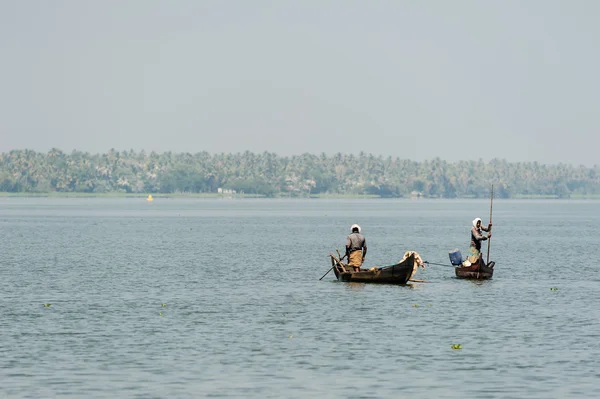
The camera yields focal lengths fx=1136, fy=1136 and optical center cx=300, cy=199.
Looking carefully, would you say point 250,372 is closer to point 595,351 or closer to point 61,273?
point 595,351

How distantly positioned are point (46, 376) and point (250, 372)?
17.1 ft

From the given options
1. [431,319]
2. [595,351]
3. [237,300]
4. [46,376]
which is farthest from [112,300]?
[595,351]

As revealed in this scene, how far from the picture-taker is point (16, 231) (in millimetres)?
132875

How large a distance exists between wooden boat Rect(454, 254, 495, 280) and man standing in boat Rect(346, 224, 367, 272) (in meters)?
6.31

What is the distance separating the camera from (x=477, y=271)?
58.1 m

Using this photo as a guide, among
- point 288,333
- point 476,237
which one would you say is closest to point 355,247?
point 476,237

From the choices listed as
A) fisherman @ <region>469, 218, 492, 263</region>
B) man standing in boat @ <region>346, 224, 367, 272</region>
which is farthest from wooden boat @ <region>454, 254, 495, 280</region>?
man standing in boat @ <region>346, 224, 367, 272</region>

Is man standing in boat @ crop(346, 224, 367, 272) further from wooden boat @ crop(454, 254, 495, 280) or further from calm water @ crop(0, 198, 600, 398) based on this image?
wooden boat @ crop(454, 254, 495, 280)

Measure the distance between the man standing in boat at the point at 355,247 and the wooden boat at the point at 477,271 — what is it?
6.31 meters

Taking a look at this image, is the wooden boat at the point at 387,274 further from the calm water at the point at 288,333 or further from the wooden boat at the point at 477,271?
the wooden boat at the point at 477,271

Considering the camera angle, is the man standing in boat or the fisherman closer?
the man standing in boat

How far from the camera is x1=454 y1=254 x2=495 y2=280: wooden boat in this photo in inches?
2279

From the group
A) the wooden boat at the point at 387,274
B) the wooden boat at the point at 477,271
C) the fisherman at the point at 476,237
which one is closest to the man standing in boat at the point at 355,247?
the wooden boat at the point at 387,274

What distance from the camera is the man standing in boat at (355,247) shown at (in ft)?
177
